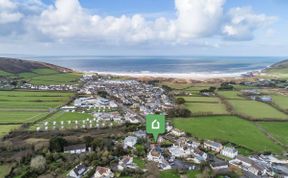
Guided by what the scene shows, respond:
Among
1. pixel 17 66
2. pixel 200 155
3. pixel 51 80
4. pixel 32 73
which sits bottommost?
pixel 200 155

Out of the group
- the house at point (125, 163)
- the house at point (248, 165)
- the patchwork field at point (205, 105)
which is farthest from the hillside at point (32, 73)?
the house at point (248, 165)

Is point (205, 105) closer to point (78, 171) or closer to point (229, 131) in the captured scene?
point (229, 131)

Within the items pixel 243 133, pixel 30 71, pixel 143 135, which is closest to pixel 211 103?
pixel 243 133

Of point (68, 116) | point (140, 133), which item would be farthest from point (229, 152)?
point (68, 116)

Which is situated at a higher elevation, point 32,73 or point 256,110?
point 32,73

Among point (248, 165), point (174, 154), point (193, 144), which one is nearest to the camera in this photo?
point (248, 165)

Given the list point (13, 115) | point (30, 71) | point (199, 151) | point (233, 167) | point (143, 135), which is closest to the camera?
point (233, 167)

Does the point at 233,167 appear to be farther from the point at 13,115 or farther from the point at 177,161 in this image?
the point at 13,115
